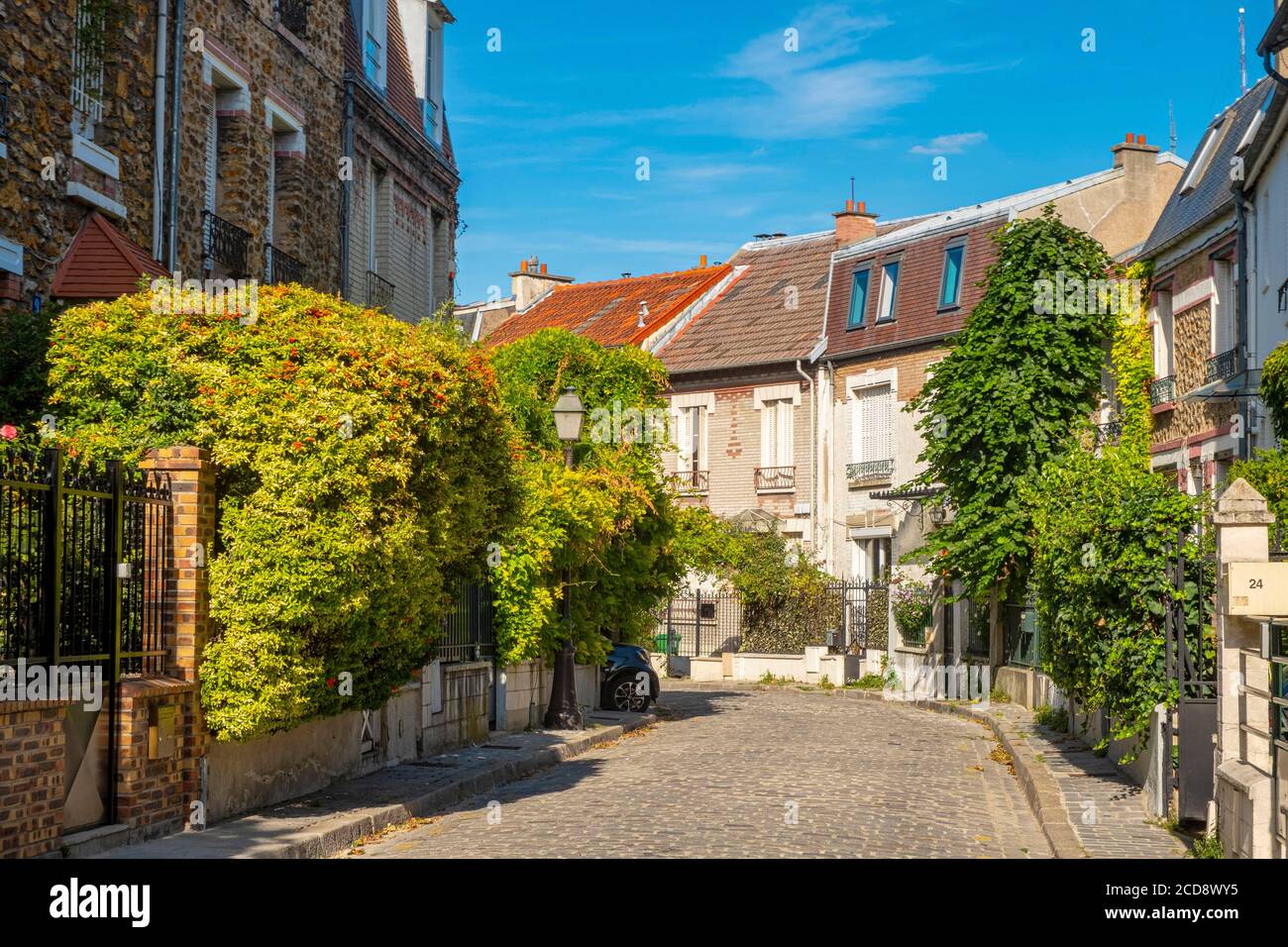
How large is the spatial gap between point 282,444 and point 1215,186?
16.3 m

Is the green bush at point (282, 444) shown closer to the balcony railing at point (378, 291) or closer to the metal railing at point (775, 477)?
the balcony railing at point (378, 291)

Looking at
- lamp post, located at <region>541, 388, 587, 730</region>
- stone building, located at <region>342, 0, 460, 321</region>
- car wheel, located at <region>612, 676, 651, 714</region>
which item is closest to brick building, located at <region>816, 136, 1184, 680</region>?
car wheel, located at <region>612, 676, 651, 714</region>

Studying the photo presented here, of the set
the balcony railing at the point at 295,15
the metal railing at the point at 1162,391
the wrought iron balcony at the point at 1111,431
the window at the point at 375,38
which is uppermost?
the window at the point at 375,38

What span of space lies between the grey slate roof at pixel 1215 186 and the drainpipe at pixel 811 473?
1192cm

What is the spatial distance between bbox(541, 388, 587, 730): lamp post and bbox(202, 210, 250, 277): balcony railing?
13.8 feet

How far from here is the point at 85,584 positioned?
982 cm

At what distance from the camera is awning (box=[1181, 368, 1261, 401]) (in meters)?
19.6

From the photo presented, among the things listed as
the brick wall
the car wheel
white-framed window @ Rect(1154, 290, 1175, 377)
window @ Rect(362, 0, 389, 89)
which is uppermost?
window @ Rect(362, 0, 389, 89)

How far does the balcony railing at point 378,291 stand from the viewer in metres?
21.8

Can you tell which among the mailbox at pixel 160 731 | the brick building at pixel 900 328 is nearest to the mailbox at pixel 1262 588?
the mailbox at pixel 160 731

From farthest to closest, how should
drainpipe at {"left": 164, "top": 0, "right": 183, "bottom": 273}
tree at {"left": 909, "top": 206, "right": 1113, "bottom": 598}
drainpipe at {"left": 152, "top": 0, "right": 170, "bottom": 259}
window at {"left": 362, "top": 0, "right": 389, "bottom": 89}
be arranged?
1. tree at {"left": 909, "top": 206, "right": 1113, "bottom": 598}
2. window at {"left": 362, "top": 0, "right": 389, "bottom": 89}
3. drainpipe at {"left": 164, "top": 0, "right": 183, "bottom": 273}
4. drainpipe at {"left": 152, "top": 0, "right": 170, "bottom": 259}

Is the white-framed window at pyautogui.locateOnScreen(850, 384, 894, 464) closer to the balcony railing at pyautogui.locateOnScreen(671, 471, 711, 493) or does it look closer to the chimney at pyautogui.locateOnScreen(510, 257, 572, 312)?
the balcony railing at pyautogui.locateOnScreen(671, 471, 711, 493)

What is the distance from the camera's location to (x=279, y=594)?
10.6m

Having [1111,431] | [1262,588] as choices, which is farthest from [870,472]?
[1262,588]
